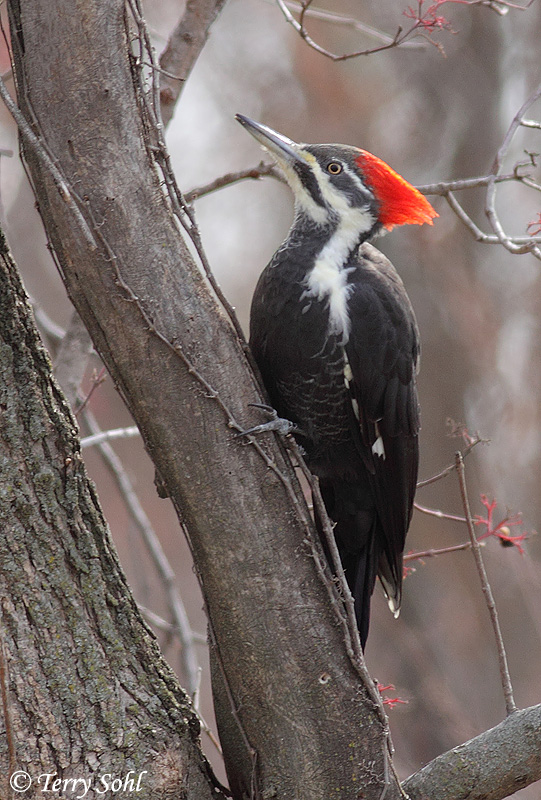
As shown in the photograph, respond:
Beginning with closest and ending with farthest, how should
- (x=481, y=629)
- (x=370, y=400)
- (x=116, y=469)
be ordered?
(x=370, y=400)
(x=116, y=469)
(x=481, y=629)

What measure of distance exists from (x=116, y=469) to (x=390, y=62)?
5.85 m

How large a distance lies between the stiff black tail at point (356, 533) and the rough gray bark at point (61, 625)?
916 mm

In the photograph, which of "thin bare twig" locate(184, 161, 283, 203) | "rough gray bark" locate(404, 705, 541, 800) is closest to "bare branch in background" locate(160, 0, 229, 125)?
"thin bare twig" locate(184, 161, 283, 203)

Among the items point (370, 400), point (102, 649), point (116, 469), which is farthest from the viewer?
point (116, 469)

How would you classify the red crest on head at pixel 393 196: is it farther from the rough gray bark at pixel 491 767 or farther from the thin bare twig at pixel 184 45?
the rough gray bark at pixel 491 767

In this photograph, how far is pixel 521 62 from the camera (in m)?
7.13

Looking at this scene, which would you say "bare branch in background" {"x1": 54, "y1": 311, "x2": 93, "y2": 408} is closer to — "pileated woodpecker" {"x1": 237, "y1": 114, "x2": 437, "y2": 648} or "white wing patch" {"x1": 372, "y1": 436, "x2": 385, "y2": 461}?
"pileated woodpecker" {"x1": 237, "y1": 114, "x2": 437, "y2": 648}

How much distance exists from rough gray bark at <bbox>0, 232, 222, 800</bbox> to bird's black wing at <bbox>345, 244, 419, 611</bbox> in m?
0.94

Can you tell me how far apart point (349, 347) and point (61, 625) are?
115 cm

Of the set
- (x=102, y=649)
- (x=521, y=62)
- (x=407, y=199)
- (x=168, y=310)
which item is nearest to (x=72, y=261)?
(x=168, y=310)

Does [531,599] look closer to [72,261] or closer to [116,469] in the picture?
[116,469]

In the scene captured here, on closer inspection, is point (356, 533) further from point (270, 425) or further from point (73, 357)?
point (73, 357)

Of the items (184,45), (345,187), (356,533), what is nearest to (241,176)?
(345,187)

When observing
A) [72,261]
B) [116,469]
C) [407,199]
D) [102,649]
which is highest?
[407,199]
